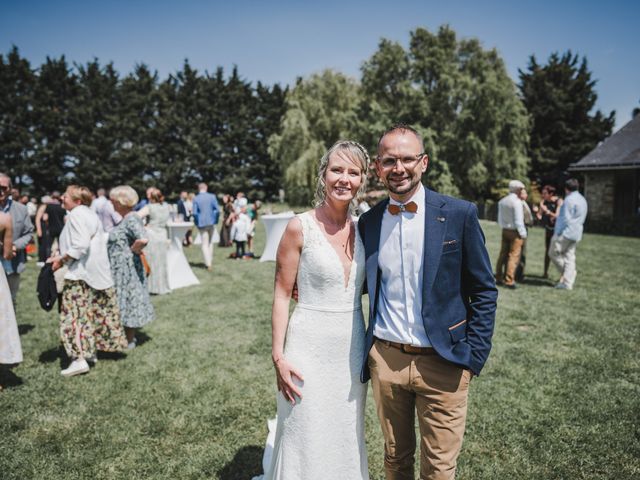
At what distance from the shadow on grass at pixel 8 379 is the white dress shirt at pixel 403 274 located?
15.5 feet

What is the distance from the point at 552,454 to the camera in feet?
11.2

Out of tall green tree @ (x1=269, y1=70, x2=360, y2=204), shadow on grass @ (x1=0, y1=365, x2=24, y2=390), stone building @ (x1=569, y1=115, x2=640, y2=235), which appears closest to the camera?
shadow on grass @ (x1=0, y1=365, x2=24, y2=390)

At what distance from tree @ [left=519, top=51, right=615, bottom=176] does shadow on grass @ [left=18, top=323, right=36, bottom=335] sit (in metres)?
38.8

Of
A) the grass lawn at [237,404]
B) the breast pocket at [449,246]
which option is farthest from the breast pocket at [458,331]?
the grass lawn at [237,404]

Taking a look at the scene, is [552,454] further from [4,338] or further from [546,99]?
[546,99]

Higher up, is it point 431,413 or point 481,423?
point 431,413

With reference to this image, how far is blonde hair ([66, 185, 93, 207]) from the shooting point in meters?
4.98

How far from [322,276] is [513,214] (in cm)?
779

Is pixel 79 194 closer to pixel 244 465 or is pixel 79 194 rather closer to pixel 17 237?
pixel 17 237

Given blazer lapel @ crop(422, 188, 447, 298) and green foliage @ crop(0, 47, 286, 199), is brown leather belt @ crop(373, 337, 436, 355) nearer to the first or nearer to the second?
blazer lapel @ crop(422, 188, 447, 298)

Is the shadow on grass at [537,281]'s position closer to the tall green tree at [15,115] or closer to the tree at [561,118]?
the tree at [561,118]

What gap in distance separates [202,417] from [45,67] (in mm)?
49992

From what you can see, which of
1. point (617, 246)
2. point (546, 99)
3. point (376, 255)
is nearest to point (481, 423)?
point (376, 255)

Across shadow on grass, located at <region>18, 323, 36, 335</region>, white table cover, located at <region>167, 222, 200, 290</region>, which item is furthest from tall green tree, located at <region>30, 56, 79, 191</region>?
shadow on grass, located at <region>18, 323, 36, 335</region>
